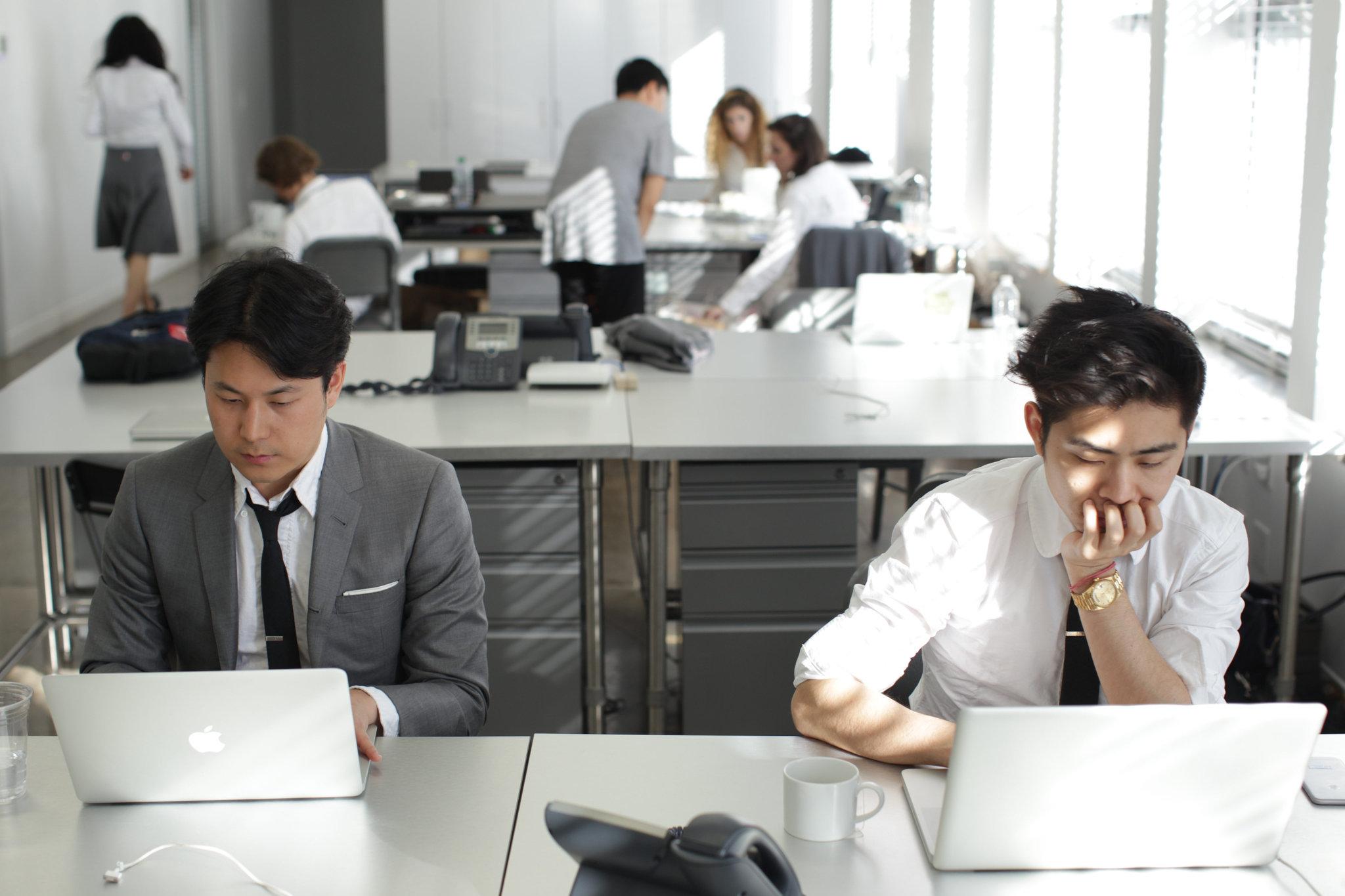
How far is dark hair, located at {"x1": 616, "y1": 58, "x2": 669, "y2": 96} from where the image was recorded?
17.0 ft

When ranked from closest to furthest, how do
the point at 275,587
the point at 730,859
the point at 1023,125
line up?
the point at 730,859 < the point at 275,587 < the point at 1023,125

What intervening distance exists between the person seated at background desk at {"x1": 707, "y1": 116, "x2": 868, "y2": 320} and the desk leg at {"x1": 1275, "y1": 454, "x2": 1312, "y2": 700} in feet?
8.15

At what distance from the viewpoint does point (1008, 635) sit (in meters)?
1.79

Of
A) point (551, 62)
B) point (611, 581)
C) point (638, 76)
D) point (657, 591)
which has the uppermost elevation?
point (551, 62)

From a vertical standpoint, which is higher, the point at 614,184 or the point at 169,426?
the point at 614,184

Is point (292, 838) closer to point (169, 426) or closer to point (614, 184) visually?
point (169, 426)

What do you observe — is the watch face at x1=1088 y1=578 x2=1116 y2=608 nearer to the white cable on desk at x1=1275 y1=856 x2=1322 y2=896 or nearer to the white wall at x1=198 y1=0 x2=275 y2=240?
the white cable on desk at x1=1275 y1=856 x2=1322 y2=896

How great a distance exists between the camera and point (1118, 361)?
5.23 ft

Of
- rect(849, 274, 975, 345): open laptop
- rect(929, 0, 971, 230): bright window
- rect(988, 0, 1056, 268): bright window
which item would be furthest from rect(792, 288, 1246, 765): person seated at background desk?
rect(929, 0, 971, 230): bright window

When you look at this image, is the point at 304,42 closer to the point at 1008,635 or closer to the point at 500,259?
the point at 500,259

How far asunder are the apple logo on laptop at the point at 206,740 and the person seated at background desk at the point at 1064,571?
67 cm

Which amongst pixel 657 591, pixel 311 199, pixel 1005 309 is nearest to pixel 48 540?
pixel 657 591

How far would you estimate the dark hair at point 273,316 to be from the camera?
174 centimetres

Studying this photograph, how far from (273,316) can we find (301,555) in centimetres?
36
